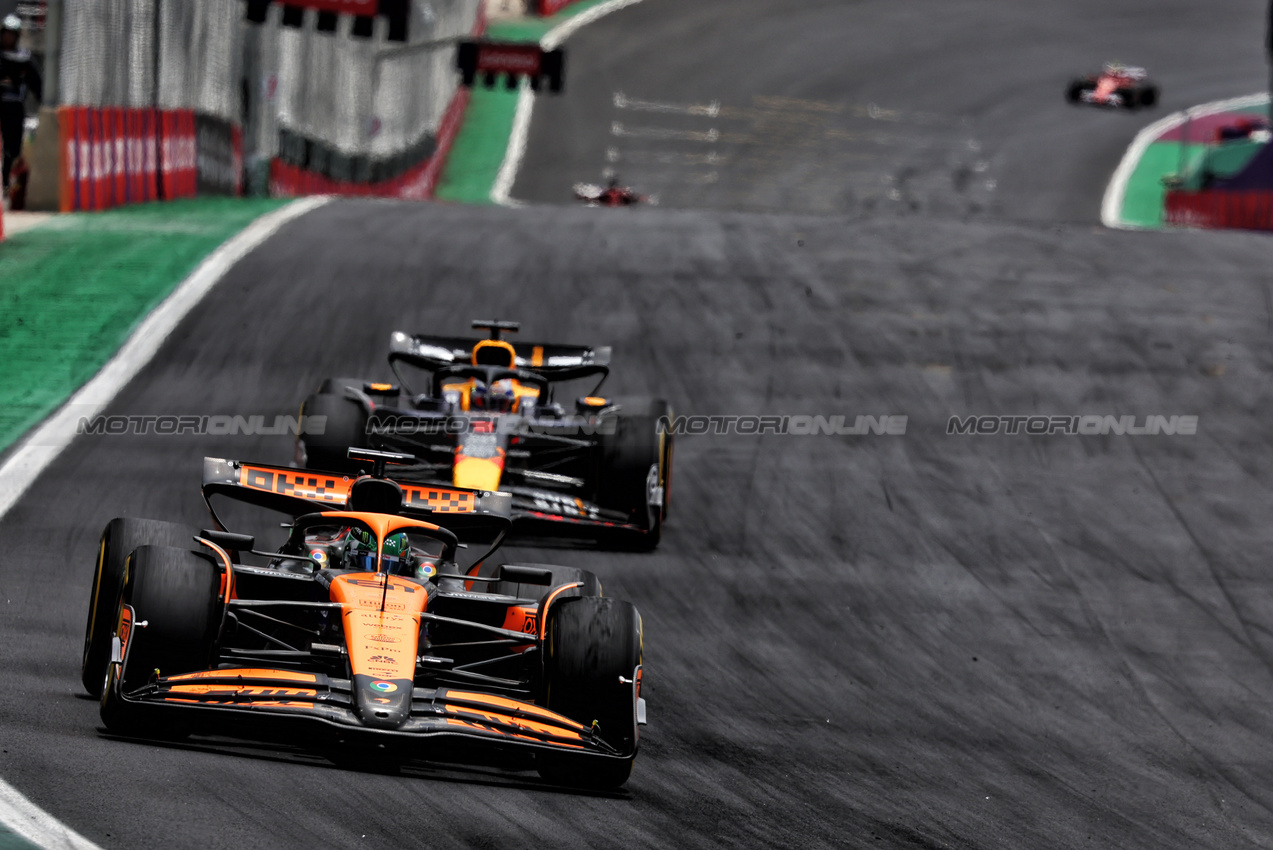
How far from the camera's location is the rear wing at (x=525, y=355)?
13.1m

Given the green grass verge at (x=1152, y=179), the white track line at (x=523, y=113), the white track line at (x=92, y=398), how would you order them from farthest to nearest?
the white track line at (x=523, y=113), the green grass verge at (x=1152, y=179), the white track line at (x=92, y=398)

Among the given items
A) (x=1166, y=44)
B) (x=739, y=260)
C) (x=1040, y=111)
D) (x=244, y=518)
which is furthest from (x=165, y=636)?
(x=1166, y=44)

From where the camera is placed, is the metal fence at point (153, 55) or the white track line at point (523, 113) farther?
the white track line at point (523, 113)

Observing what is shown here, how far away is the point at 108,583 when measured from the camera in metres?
7.55

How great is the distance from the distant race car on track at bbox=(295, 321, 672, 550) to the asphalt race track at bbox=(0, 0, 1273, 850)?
343mm

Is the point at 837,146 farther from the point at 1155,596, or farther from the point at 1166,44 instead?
the point at 1155,596

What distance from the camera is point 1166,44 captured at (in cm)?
5338

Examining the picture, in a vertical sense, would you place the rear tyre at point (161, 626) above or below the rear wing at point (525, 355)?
above

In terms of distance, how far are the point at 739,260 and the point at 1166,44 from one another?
3804 centimetres

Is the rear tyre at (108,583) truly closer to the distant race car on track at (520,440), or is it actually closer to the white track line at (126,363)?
the distant race car on track at (520,440)

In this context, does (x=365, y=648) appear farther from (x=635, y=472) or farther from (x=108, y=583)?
(x=635, y=472)

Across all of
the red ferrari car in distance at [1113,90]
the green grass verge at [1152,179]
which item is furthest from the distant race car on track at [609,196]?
the red ferrari car in distance at [1113,90]

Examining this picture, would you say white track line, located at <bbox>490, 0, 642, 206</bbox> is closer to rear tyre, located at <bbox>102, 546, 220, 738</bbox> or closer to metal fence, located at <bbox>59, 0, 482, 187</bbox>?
metal fence, located at <bbox>59, 0, 482, 187</bbox>

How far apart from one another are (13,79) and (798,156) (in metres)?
24.2
